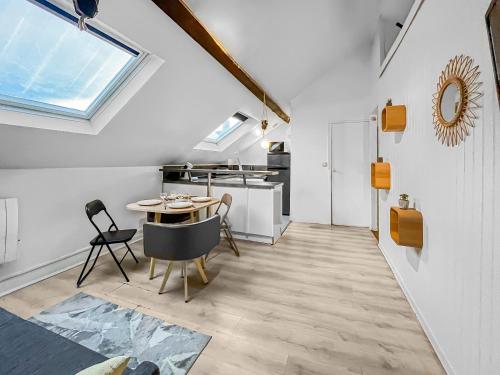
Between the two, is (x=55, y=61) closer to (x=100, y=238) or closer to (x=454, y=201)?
(x=100, y=238)

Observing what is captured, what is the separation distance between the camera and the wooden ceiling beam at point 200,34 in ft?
6.17

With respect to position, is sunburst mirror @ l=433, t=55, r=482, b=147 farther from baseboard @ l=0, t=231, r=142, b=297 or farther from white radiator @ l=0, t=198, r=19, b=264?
baseboard @ l=0, t=231, r=142, b=297

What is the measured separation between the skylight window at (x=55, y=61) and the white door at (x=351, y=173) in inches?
146

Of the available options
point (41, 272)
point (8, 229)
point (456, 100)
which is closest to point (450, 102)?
point (456, 100)

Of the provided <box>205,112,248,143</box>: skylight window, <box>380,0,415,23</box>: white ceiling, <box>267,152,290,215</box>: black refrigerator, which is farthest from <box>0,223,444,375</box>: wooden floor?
<box>380,0,415,23</box>: white ceiling

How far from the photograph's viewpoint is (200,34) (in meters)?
2.25

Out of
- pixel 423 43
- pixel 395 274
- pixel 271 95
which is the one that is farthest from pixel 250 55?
pixel 395 274

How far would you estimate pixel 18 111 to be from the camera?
2.02 metres

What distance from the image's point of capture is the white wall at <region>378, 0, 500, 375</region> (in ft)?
3.40

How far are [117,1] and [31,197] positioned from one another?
6.96ft

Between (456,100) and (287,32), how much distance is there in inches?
87.7

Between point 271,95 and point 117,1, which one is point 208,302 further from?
point 271,95

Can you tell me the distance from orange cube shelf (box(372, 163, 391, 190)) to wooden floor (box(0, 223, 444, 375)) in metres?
1.01

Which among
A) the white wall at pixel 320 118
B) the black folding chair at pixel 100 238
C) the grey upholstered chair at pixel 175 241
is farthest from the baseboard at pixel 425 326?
the black folding chair at pixel 100 238
